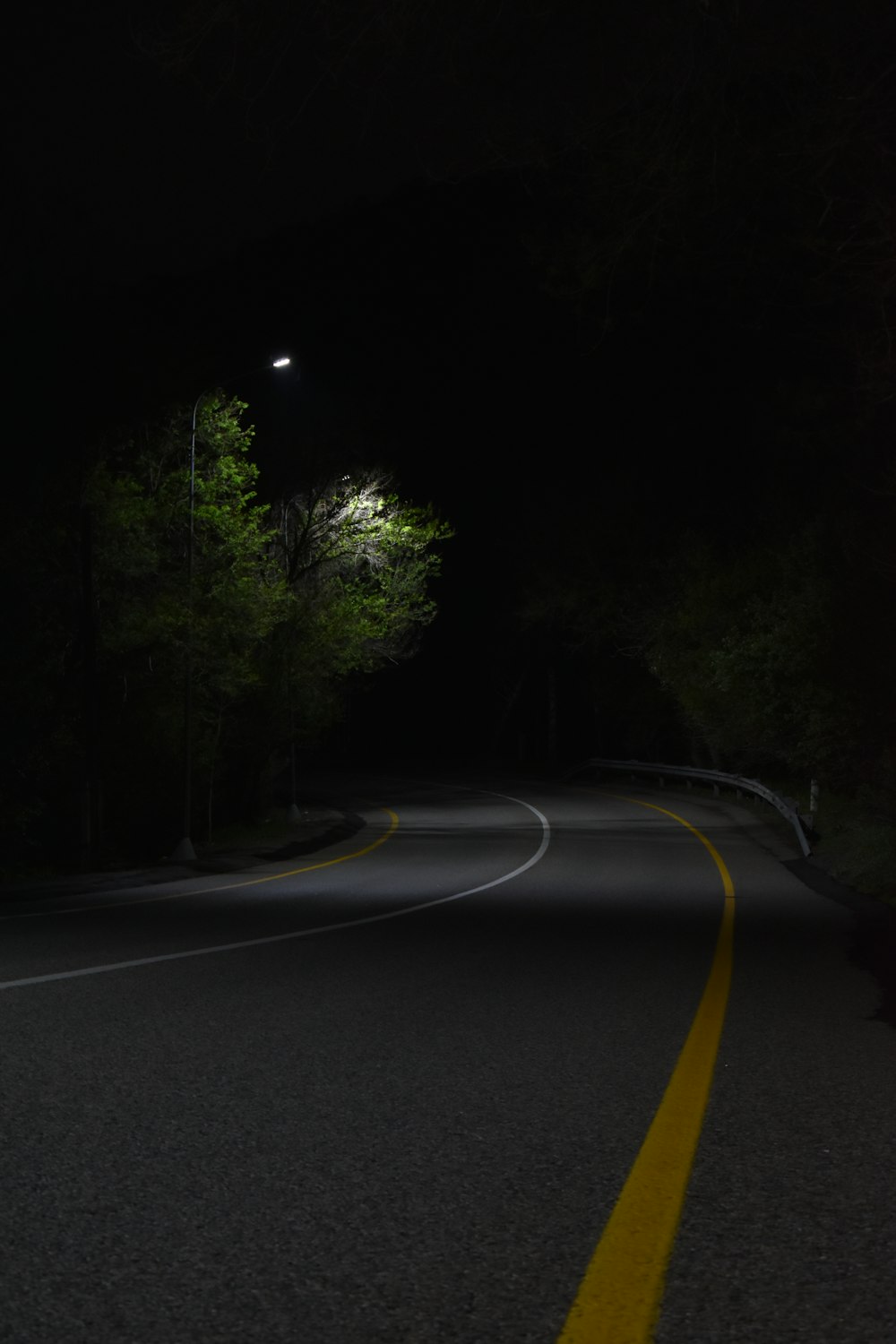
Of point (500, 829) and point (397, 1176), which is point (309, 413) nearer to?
point (500, 829)

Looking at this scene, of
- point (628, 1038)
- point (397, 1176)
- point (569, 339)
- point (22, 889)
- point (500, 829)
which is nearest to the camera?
point (397, 1176)

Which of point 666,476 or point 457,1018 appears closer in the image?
point 457,1018

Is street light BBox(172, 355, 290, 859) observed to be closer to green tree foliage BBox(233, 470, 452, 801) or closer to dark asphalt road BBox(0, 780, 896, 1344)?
green tree foliage BBox(233, 470, 452, 801)

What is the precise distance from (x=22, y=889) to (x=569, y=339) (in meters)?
32.8

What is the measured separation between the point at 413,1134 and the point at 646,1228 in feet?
4.37

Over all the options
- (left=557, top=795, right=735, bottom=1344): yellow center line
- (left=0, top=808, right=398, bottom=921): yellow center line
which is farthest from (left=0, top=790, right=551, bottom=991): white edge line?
(left=557, top=795, right=735, bottom=1344): yellow center line

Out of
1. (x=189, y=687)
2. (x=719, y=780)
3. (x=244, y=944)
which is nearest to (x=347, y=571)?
(x=189, y=687)

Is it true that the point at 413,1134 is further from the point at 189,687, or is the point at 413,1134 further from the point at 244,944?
the point at 189,687

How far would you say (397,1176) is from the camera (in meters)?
4.56

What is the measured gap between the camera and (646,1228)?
13.2ft

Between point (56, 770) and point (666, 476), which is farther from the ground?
point (666, 476)

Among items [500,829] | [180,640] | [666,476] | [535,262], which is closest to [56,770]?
[180,640]

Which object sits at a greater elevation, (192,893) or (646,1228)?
(646,1228)

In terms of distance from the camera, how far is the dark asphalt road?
11.3 feet
